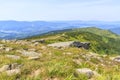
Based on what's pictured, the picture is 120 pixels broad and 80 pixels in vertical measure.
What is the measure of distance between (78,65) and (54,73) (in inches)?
135

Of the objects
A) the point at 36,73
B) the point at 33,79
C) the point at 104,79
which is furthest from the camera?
the point at 36,73

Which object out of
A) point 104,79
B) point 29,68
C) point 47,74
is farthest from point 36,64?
point 104,79

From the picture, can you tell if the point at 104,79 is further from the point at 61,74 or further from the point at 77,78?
the point at 61,74

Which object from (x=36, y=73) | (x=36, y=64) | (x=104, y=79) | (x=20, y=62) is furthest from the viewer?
(x=20, y=62)

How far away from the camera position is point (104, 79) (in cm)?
980

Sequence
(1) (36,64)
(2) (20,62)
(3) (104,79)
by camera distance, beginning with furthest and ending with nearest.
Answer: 1. (2) (20,62)
2. (1) (36,64)
3. (3) (104,79)

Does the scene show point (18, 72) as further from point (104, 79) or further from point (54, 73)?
point (104, 79)

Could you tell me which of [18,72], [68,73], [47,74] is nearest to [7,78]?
[18,72]

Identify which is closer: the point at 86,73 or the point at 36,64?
the point at 86,73

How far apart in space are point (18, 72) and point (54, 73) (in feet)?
5.12

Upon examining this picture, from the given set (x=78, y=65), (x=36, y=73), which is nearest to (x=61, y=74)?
(x=36, y=73)

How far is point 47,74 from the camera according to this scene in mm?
11102

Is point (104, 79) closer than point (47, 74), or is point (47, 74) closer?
point (104, 79)

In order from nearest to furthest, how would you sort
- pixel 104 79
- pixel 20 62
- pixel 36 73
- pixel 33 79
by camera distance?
1. pixel 104 79
2. pixel 33 79
3. pixel 36 73
4. pixel 20 62
